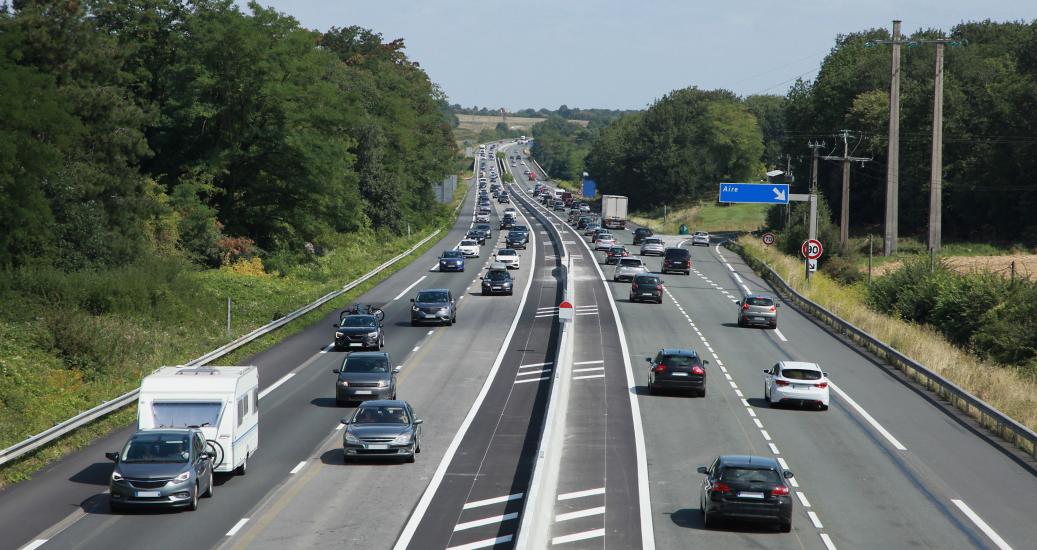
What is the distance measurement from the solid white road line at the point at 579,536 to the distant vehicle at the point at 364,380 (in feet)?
45.5

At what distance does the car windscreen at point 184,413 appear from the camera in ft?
77.1

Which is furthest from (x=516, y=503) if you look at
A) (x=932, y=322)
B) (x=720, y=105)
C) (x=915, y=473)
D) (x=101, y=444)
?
(x=720, y=105)

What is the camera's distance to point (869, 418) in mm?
32125

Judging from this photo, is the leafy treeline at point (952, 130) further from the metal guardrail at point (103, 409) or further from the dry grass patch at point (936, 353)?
the metal guardrail at point (103, 409)

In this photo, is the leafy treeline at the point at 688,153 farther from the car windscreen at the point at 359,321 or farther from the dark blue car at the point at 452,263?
the car windscreen at the point at 359,321

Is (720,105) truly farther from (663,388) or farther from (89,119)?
(663,388)

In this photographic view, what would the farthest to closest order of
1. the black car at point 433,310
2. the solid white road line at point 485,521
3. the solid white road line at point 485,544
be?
1. the black car at point 433,310
2. the solid white road line at point 485,521
3. the solid white road line at point 485,544

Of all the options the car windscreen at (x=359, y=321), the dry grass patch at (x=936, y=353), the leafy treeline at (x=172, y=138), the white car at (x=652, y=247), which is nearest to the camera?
the dry grass patch at (x=936, y=353)

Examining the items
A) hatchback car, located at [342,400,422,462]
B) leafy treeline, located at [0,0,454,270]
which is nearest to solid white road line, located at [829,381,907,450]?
hatchback car, located at [342,400,422,462]

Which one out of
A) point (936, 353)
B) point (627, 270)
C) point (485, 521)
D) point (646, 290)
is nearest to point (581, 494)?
point (485, 521)

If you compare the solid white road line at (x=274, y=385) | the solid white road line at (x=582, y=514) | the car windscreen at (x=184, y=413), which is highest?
the car windscreen at (x=184, y=413)

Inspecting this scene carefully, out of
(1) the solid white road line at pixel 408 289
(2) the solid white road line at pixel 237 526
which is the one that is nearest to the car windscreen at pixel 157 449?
(2) the solid white road line at pixel 237 526

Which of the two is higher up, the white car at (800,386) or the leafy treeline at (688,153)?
the leafy treeline at (688,153)

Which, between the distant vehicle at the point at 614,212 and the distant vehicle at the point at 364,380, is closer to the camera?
the distant vehicle at the point at 364,380
